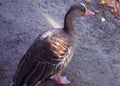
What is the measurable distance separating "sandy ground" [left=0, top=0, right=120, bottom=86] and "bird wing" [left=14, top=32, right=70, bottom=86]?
2.01 feet

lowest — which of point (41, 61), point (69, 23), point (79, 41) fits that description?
point (79, 41)

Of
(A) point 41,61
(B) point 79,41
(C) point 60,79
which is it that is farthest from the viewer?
(B) point 79,41

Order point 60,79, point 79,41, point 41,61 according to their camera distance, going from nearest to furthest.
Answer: point 41,61 < point 60,79 < point 79,41

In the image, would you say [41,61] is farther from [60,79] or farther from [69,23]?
[69,23]

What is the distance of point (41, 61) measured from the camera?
186 inches

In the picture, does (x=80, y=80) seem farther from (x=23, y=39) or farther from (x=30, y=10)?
(x=30, y=10)

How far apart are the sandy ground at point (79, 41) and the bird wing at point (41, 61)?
61 cm

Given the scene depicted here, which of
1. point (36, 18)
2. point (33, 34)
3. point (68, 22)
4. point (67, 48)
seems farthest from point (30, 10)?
point (67, 48)

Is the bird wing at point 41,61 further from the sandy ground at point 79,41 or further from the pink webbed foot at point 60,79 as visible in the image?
the sandy ground at point 79,41

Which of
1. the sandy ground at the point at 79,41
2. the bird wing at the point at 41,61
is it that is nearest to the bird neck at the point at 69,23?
the bird wing at the point at 41,61

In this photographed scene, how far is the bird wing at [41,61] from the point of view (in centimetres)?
466

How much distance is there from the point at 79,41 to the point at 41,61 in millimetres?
1717

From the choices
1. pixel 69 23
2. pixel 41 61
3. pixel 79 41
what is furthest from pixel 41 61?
pixel 79 41

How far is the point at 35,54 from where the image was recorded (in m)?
4.75
